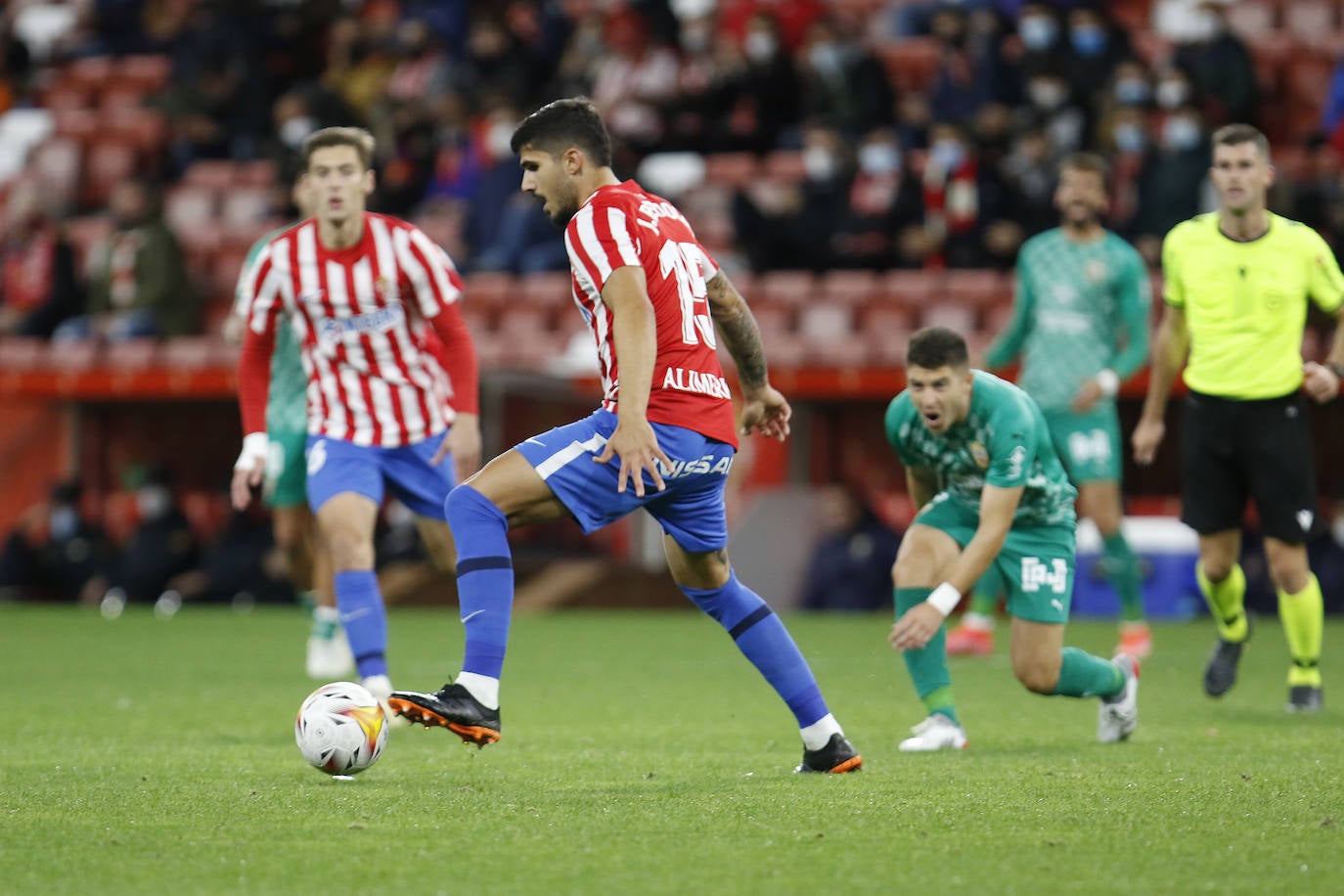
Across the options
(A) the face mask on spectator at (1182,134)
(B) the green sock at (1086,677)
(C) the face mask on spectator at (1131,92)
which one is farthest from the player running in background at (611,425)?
(C) the face mask on spectator at (1131,92)

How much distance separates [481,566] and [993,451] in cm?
171

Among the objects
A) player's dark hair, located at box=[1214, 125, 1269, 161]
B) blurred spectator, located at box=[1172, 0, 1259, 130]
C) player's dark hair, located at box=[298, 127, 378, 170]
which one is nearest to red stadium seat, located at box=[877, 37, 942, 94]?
blurred spectator, located at box=[1172, 0, 1259, 130]

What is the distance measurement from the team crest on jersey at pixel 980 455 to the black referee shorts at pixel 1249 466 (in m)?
1.96

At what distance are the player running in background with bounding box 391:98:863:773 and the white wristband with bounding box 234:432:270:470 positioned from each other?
1.90 meters

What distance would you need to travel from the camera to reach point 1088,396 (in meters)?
9.30

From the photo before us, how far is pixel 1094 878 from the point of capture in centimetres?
365

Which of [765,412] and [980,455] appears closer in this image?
[765,412]

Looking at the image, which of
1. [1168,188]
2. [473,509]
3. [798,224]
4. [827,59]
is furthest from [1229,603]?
[827,59]

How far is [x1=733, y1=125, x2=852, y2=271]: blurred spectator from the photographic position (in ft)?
49.2

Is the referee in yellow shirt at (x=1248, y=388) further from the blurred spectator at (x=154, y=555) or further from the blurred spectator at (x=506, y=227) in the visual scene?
the blurred spectator at (x=154, y=555)

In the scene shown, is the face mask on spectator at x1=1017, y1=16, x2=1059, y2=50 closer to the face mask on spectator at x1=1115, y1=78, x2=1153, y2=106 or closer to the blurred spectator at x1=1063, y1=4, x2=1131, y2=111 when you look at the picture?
the blurred spectator at x1=1063, y1=4, x2=1131, y2=111

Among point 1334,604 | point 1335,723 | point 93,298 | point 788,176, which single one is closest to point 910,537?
point 1335,723

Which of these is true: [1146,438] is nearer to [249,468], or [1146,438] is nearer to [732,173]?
[249,468]

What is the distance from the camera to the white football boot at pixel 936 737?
5984mm
